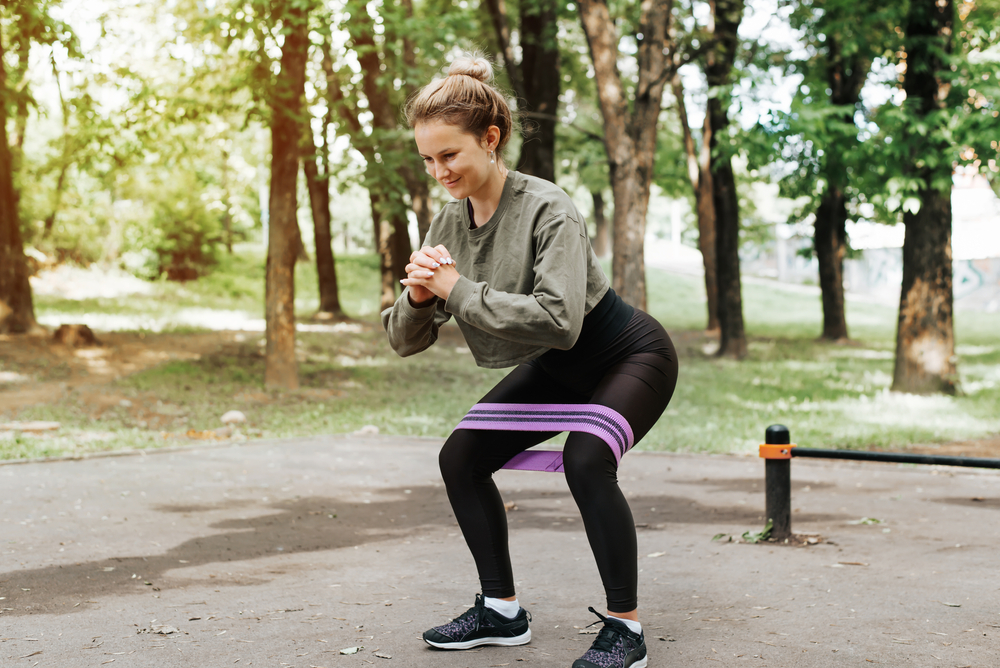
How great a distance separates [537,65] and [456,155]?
51.2ft

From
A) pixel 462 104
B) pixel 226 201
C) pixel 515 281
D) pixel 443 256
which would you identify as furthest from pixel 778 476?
pixel 226 201

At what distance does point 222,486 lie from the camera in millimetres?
6715

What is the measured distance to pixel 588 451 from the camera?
116 inches

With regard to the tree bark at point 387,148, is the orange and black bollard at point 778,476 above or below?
below

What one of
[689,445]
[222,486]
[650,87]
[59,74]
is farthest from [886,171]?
[59,74]

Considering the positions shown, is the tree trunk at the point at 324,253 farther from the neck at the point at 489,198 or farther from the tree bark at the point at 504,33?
the neck at the point at 489,198

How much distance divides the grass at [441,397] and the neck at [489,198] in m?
6.40

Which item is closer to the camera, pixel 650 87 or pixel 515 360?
pixel 515 360

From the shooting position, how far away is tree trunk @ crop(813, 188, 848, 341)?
22.3 metres

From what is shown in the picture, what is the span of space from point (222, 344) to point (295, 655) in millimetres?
13644

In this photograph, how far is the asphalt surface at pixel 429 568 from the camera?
128 inches

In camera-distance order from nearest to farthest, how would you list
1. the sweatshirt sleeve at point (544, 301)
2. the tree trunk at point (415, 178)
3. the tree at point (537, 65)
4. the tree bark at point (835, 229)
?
the sweatshirt sleeve at point (544, 301)
the tree at point (537, 65)
the tree trunk at point (415, 178)
the tree bark at point (835, 229)

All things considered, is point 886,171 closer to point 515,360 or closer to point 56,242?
point 515,360

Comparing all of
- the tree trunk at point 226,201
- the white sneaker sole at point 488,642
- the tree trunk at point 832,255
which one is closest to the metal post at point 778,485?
the white sneaker sole at point 488,642
